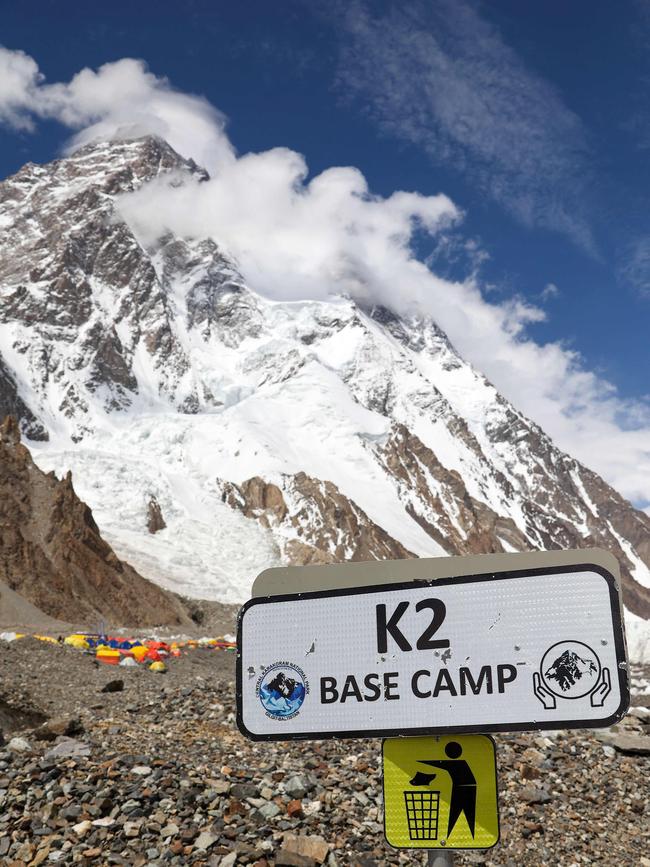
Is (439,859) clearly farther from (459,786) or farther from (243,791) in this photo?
(243,791)

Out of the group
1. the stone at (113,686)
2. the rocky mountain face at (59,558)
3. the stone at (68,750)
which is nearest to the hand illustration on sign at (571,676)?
the stone at (68,750)

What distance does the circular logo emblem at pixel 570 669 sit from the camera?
277cm

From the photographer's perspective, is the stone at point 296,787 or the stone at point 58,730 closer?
the stone at point 296,787

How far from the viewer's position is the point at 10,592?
36.3 metres

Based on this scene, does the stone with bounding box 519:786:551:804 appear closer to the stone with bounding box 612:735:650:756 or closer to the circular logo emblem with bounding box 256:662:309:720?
the stone with bounding box 612:735:650:756

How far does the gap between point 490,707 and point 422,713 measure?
0.26 meters

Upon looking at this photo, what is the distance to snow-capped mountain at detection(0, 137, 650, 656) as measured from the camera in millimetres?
79562

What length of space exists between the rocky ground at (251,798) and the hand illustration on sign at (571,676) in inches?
118

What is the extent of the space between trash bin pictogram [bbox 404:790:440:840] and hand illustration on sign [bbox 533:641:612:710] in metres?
0.57

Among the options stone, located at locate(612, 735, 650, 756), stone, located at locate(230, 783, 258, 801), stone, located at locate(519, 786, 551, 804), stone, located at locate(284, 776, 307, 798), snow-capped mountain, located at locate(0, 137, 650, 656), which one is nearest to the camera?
stone, located at locate(230, 783, 258, 801)

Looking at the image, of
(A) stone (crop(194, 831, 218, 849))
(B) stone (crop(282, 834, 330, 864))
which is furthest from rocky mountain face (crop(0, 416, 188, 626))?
(B) stone (crop(282, 834, 330, 864))

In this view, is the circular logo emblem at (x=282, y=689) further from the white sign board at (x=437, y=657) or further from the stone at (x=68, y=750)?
the stone at (x=68, y=750)

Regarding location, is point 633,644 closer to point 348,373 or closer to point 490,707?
point 490,707

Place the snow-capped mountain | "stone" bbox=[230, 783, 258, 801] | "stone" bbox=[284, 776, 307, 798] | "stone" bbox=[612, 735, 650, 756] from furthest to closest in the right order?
1. the snow-capped mountain
2. "stone" bbox=[612, 735, 650, 756]
3. "stone" bbox=[284, 776, 307, 798]
4. "stone" bbox=[230, 783, 258, 801]
